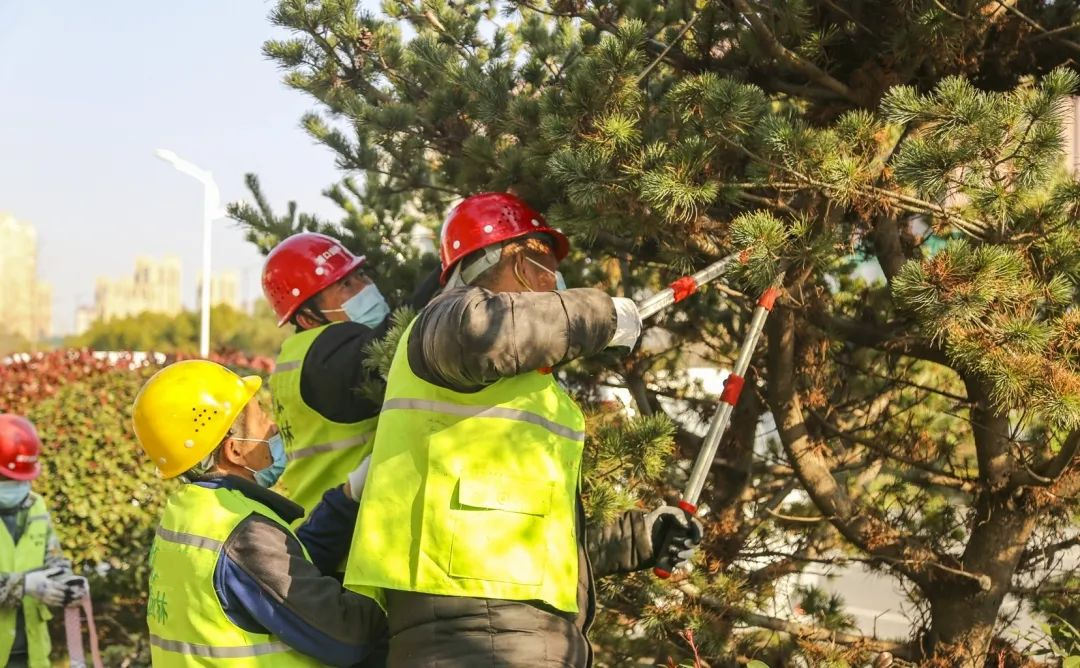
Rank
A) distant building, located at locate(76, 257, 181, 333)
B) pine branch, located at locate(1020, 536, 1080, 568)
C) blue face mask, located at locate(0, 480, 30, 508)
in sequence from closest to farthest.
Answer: pine branch, located at locate(1020, 536, 1080, 568)
blue face mask, located at locate(0, 480, 30, 508)
distant building, located at locate(76, 257, 181, 333)

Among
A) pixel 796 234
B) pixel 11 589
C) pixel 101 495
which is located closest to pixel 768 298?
pixel 796 234

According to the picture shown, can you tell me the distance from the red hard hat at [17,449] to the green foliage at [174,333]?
29413 mm

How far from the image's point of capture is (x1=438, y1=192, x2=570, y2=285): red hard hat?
3.07 m

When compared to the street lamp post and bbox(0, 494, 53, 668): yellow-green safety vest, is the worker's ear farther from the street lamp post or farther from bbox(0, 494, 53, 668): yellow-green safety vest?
the street lamp post

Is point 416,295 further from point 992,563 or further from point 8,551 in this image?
point 8,551

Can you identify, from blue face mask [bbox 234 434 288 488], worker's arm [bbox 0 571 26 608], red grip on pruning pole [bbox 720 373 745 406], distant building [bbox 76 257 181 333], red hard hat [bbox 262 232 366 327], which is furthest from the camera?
distant building [bbox 76 257 181 333]

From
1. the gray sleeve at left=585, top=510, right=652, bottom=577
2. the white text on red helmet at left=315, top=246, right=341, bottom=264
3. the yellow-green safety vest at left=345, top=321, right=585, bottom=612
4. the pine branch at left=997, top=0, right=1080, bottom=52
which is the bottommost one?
the gray sleeve at left=585, top=510, right=652, bottom=577

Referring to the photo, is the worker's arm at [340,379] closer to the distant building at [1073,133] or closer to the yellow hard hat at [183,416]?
the yellow hard hat at [183,416]

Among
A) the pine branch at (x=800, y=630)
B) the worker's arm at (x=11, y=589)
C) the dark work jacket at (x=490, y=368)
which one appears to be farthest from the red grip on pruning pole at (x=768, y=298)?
the worker's arm at (x=11, y=589)

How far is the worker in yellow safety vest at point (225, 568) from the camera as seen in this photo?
2.89 meters

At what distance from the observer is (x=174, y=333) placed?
36.6 metres

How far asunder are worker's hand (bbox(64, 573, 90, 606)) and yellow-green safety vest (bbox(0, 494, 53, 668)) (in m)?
0.31

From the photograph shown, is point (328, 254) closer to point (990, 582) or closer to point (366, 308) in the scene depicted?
point (366, 308)

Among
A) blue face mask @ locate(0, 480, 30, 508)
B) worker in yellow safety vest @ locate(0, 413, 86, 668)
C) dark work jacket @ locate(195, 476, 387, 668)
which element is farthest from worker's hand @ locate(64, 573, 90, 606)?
dark work jacket @ locate(195, 476, 387, 668)
